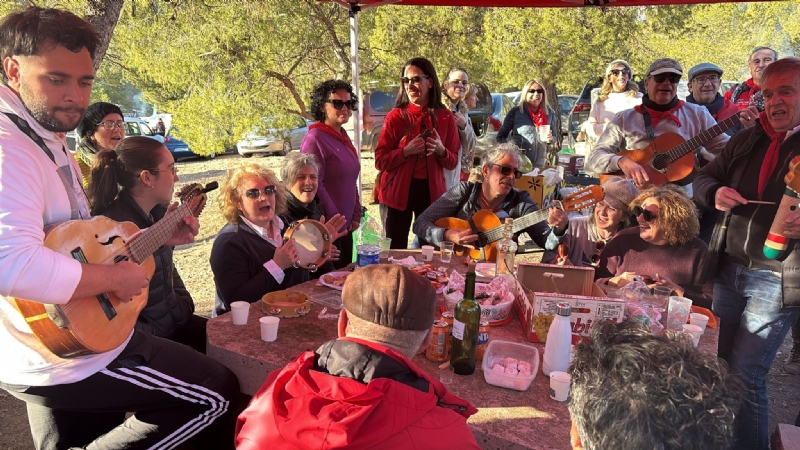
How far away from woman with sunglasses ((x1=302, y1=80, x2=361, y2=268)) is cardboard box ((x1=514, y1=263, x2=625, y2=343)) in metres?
2.00

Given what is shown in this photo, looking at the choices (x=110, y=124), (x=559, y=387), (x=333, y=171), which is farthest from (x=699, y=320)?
(x=110, y=124)

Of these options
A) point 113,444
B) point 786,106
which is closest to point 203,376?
point 113,444

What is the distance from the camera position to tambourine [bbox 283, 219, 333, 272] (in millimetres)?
3200

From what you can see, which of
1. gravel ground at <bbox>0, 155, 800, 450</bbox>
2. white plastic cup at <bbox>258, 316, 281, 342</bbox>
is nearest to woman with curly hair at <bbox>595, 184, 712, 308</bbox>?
gravel ground at <bbox>0, 155, 800, 450</bbox>

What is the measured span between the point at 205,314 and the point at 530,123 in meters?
4.58

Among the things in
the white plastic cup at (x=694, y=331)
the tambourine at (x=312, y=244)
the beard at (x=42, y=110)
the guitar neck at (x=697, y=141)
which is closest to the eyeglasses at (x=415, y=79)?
the tambourine at (x=312, y=244)

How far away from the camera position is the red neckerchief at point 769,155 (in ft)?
9.23

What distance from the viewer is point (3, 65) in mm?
1877

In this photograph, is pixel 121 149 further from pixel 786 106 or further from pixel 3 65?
pixel 786 106

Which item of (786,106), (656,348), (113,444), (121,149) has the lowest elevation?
(113,444)

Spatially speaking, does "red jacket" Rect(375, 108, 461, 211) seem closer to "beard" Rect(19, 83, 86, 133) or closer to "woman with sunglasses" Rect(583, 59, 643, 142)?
"woman with sunglasses" Rect(583, 59, 643, 142)

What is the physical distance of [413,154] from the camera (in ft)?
15.3

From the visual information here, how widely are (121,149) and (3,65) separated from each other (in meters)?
1.05

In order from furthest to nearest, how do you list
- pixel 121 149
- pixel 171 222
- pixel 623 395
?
pixel 121 149 < pixel 171 222 < pixel 623 395
